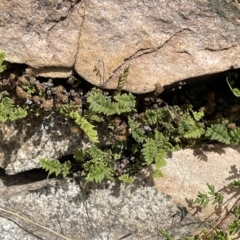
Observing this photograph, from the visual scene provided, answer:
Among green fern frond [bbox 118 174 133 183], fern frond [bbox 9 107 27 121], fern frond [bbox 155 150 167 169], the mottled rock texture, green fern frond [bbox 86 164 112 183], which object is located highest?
the mottled rock texture

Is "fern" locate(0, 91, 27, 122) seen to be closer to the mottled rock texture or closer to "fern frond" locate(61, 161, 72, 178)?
the mottled rock texture

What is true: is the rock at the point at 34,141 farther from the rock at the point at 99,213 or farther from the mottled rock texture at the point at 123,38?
the mottled rock texture at the point at 123,38

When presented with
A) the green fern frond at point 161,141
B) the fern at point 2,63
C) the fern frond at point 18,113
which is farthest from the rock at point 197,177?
the fern at point 2,63

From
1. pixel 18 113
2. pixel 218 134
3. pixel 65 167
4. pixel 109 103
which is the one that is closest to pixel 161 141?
pixel 218 134

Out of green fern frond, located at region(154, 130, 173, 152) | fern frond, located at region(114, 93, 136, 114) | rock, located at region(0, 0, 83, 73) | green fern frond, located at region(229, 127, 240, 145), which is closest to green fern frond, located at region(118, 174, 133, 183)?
green fern frond, located at region(154, 130, 173, 152)

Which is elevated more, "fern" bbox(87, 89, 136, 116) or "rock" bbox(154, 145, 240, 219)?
"fern" bbox(87, 89, 136, 116)

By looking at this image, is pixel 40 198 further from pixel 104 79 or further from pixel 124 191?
pixel 104 79

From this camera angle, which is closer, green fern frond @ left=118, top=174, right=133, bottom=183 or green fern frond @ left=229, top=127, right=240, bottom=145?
green fern frond @ left=229, top=127, right=240, bottom=145

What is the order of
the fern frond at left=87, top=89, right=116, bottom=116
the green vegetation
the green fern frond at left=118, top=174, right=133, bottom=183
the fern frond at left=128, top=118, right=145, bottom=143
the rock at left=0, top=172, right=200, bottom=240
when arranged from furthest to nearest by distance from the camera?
1. the rock at left=0, top=172, right=200, bottom=240
2. the green fern frond at left=118, top=174, right=133, bottom=183
3. the fern frond at left=128, top=118, right=145, bottom=143
4. the green vegetation
5. the fern frond at left=87, top=89, right=116, bottom=116
